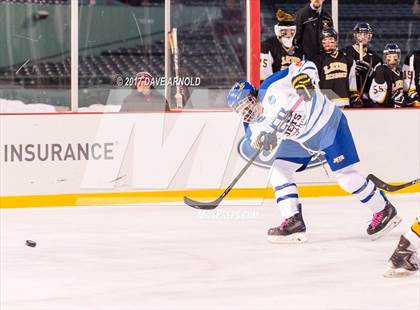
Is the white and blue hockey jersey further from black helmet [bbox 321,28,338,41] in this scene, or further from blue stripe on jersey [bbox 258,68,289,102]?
black helmet [bbox 321,28,338,41]

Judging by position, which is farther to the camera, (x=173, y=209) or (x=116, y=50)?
(x=116, y=50)

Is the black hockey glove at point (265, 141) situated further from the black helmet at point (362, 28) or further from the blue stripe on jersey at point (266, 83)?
the black helmet at point (362, 28)

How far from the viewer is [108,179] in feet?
25.6

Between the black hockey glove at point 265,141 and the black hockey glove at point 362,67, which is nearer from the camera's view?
the black hockey glove at point 265,141

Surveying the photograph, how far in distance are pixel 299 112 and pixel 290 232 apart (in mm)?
658

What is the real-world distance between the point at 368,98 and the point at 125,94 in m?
1.91

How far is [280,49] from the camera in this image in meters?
8.38

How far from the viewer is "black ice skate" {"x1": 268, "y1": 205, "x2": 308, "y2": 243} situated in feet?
19.9

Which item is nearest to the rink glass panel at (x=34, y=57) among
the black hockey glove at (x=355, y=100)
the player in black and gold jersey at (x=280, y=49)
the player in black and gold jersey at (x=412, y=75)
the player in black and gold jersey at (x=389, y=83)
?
the player in black and gold jersey at (x=280, y=49)

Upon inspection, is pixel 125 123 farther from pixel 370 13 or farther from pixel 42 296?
pixel 42 296

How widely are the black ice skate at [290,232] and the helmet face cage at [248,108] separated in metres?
0.63

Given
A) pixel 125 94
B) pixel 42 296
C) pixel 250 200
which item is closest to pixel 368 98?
pixel 250 200

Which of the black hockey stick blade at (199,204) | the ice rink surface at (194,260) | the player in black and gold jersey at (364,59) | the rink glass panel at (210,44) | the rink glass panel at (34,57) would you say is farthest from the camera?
the player in black and gold jersey at (364,59)

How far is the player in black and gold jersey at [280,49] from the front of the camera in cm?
836
